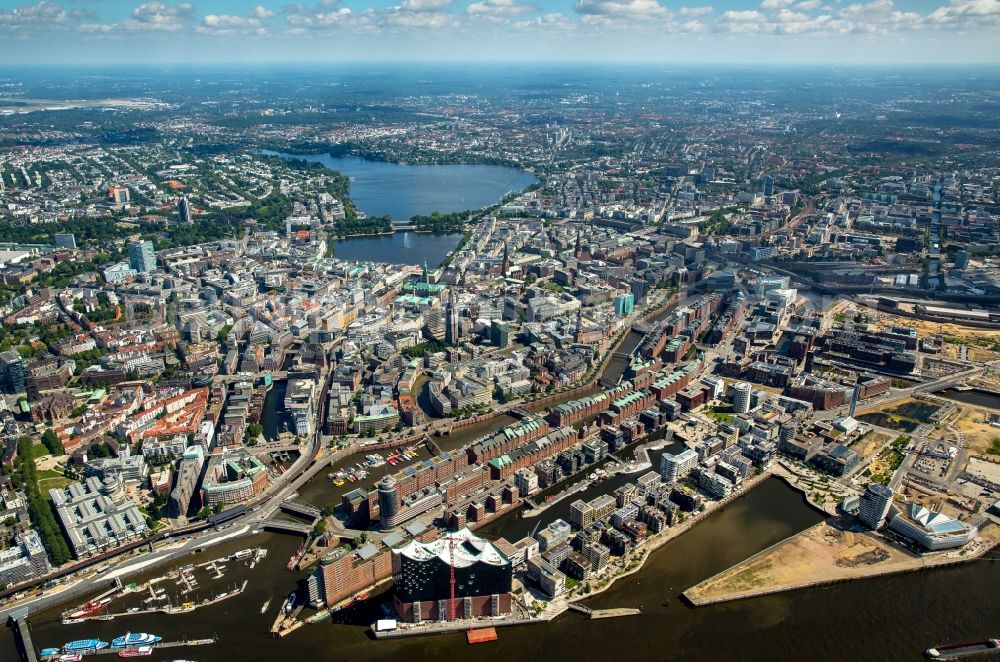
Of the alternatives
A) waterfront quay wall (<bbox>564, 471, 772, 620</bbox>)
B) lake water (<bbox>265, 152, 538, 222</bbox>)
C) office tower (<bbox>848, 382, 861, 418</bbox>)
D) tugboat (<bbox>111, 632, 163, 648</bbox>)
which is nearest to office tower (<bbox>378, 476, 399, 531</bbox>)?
waterfront quay wall (<bbox>564, 471, 772, 620</bbox>)

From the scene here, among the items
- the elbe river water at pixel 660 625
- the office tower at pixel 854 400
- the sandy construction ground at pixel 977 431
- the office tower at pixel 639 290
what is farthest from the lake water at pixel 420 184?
the elbe river water at pixel 660 625

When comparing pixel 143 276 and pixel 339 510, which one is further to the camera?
pixel 143 276

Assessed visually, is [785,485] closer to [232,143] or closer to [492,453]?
[492,453]

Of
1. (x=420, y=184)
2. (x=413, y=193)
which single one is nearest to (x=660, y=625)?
(x=413, y=193)

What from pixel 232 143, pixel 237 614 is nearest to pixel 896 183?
pixel 237 614

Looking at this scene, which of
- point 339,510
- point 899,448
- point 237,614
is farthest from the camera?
point 899,448

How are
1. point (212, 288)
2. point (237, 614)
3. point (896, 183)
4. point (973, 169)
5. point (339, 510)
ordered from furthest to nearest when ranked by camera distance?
point (973, 169)
point (896, 183)
point (212, 288)
point (339, 510)
point (237, 614)
